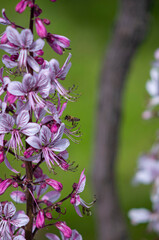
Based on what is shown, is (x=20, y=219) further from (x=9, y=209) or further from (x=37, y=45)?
(x=37, y=45)

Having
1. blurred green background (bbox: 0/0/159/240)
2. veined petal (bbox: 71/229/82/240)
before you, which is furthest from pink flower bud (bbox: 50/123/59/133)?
blurred green background (bbox: 0/0/159/240)

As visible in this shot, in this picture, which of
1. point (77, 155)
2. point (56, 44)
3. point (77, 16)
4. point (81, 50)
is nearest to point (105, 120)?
point (56, 44)

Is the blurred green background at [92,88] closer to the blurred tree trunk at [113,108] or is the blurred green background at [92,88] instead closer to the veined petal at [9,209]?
the blurred tree trunk at [113,108]

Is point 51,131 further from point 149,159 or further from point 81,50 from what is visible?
point 81,50

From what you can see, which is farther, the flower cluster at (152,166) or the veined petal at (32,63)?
the flower cluster at (152,166)

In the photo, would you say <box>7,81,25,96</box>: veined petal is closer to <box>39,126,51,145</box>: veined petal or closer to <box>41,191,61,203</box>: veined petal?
<box>39,126,51,145</box>: veined petal

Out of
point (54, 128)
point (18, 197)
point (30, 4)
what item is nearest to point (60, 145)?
point (54, 128)

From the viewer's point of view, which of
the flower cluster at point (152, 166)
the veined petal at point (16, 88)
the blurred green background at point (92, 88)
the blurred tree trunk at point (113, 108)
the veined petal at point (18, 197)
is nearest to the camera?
the veined petal at point (16, 88)

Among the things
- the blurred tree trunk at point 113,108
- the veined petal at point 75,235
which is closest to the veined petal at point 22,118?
the veined petal at point 75,235
